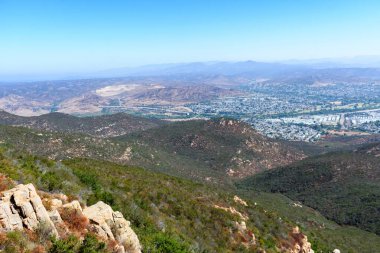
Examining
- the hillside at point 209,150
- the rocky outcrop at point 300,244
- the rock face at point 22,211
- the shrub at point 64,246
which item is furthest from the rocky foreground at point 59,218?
the hillside at point 209,150

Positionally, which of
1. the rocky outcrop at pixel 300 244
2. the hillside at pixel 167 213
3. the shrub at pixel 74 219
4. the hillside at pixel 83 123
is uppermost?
the shrub at pixel 74 219

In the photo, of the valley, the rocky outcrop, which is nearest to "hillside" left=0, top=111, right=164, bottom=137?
the valley

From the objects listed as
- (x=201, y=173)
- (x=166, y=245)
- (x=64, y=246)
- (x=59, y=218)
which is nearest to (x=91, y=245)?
(x=64, y=246)

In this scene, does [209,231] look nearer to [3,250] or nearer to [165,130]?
[3,250]

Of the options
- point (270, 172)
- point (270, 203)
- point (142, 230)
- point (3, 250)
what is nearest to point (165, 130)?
point (270, 172)

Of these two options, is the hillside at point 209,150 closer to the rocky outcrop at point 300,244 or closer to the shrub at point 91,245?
the rocky outcrop at point 300,244

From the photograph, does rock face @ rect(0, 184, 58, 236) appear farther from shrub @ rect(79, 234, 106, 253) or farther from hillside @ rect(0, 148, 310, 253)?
hillside @ rect(0, 148, 310, 253)

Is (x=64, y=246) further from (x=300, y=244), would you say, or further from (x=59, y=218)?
(x=300, y=244)
